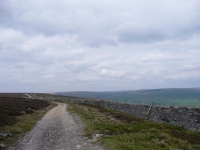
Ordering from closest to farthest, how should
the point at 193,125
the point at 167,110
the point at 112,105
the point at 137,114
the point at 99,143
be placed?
the point at 99,143
the point at 193,125
the point at 167,110
the point at 137,114
the point at 112,105

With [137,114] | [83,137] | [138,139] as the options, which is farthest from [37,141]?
[137,114]

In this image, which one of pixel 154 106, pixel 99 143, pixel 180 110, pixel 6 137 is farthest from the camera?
pixel 154 106

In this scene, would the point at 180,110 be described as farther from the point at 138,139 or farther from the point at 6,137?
the point at 6,137

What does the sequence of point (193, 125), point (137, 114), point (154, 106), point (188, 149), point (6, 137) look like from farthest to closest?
point (137, 114), point (154, 106), point (193, 125), point (6, 137), point (188, 149)

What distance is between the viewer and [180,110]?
2436 cm

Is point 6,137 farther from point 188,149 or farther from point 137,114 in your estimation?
point 137,114

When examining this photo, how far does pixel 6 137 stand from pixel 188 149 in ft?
37.6

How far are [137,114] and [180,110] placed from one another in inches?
420

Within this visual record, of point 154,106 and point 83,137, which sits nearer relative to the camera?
point 83,137

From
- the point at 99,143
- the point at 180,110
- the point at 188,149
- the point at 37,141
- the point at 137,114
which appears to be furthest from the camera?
the point at 137,114

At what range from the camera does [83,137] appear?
15.6m

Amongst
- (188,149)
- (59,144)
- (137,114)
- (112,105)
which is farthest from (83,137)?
(112,105)

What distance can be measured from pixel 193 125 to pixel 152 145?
11.2 meters

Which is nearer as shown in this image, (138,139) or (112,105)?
(138,139)
